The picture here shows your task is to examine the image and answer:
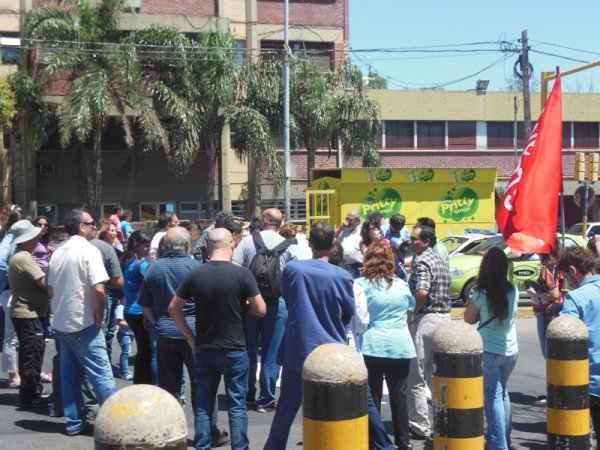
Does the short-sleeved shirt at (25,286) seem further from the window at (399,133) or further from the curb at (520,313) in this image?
the window at (399,133)

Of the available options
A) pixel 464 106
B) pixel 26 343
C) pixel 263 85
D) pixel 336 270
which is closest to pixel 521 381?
Result: pixel 336 270

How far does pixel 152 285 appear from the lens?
734cm

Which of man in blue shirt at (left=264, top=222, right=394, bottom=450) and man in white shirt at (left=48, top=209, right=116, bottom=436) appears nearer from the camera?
man in blue shirt at (left=264, top=222, right=394, bottom=450)

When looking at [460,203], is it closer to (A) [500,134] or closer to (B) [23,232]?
(B) [23,232]

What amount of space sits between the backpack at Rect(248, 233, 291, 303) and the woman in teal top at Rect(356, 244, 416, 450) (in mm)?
1437

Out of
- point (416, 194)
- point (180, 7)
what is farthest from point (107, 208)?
point (416, 194)

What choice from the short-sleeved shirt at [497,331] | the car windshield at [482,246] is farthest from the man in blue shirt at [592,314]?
the car windshield at [482,246]

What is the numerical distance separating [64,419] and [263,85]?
77.7 ft

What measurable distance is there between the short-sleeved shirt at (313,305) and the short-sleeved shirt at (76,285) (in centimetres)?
192

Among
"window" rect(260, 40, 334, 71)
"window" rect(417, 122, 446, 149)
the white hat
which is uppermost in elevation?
"window" rect(260, 40, 334, 71)

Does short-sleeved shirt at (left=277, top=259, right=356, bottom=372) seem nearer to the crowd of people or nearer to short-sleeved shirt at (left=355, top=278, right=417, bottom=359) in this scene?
the crowd of people

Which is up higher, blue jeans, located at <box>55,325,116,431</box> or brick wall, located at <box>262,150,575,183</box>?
brick wall, located at <box>262,150,575,183</box>

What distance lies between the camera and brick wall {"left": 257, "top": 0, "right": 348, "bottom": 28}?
3662 centimetres

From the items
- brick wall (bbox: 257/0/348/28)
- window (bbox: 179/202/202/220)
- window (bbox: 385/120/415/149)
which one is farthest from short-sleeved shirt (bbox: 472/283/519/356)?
window (bbox: 385/120/415/149)
